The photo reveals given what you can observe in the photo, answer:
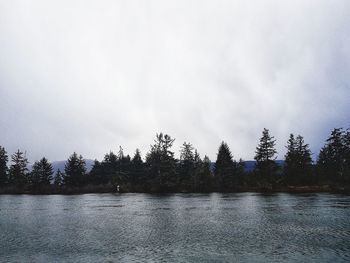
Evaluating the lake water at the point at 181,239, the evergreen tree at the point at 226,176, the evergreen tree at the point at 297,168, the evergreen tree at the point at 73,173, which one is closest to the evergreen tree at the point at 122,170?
the evergreen tree at the point at 73,173

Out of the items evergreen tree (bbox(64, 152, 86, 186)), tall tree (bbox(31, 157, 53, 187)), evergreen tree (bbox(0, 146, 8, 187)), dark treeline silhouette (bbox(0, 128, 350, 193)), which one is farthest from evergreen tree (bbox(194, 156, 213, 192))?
evergreen tree (bbox(0, 146, 8, 187))

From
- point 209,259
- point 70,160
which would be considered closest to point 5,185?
point 70,160

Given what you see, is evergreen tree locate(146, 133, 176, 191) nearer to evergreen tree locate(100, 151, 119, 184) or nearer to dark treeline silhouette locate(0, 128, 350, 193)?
dark treeline silhouette locate(0, 128, 350, 193)

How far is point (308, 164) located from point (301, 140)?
388 inches

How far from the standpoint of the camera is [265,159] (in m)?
107

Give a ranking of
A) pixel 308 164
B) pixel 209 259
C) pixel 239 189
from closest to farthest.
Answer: pixel 209 259 < pixel 308 164 < pixel 239 189

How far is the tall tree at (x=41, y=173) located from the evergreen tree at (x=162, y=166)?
41.5 m

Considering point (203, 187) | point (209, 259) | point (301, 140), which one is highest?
point (301, 140)

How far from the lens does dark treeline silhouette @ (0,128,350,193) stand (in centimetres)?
10138

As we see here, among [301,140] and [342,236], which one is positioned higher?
[301,140]

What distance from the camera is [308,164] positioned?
10250 centimetres

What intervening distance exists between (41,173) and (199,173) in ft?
192

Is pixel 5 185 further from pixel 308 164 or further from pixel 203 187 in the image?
pixel 308 164

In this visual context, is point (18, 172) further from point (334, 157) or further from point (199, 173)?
point (334, 157)
